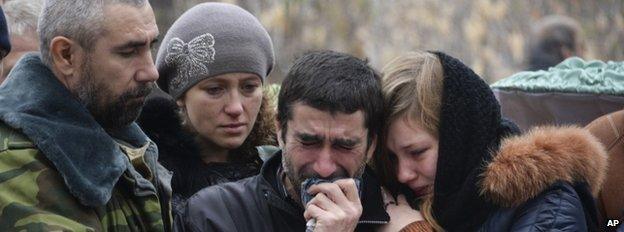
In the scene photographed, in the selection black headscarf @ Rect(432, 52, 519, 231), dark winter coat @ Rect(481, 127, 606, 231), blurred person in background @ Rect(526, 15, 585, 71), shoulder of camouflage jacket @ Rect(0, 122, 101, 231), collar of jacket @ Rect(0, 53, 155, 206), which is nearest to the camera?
shoulder of camouflage jacket @ Rect(0, 122, 101, 231)

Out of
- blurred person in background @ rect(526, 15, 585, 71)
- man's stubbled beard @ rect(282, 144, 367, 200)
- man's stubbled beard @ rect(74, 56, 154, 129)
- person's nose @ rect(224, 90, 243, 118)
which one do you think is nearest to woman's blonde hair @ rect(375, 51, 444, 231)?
man's stubbled beard @ rect(282, 144, 367, 200)

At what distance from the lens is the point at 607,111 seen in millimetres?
4340

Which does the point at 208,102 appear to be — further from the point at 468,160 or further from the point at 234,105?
the point at 468,160

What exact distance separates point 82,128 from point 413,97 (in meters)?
0.95

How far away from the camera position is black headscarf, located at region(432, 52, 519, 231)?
3332 mm

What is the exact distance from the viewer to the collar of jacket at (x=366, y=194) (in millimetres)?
3334

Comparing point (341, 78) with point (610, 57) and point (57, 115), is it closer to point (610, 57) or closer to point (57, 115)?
point (57, 115)

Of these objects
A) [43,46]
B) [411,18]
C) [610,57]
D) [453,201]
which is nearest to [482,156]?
[453,201]

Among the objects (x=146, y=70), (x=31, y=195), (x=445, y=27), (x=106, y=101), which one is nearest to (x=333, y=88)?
(x=146, y=70)

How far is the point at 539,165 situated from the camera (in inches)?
131

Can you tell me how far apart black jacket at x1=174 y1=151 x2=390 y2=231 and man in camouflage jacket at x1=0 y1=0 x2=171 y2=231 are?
157 mm

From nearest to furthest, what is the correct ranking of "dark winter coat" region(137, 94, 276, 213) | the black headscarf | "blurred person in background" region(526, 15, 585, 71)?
the black headscarf → "dark winter coat" region(137, 94, 276, 213) → "blurred person in background" region(526, 15, 585, 71)

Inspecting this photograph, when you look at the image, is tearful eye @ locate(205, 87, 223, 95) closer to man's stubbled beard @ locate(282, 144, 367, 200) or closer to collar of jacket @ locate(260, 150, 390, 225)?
collar of jacket @ locate(260, 150, 390, 225)

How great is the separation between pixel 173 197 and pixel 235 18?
2.45 ft
